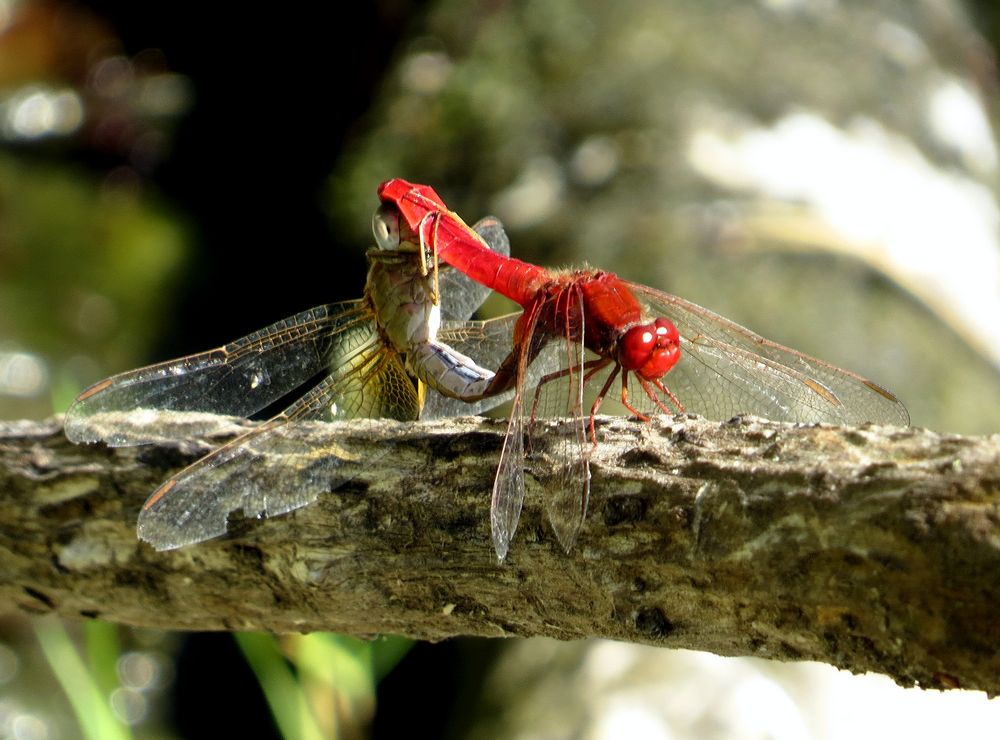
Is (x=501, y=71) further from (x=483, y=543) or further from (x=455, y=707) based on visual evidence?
(x=483, y=543)

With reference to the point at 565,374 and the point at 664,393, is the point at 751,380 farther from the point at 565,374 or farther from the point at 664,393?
the point at 565,374

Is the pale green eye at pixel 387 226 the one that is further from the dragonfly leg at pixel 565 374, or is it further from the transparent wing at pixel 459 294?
the dragonfly leg at pixel 565 374

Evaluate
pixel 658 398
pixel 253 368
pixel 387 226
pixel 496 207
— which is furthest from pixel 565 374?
pixel 496 207

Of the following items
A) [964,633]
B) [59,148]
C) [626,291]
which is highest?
[59,148]

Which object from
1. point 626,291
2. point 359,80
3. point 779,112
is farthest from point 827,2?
point 626,291

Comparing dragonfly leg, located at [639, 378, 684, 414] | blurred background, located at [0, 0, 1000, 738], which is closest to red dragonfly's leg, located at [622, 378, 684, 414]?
dragonfly leg, located at [639, 378, 684, 414]
